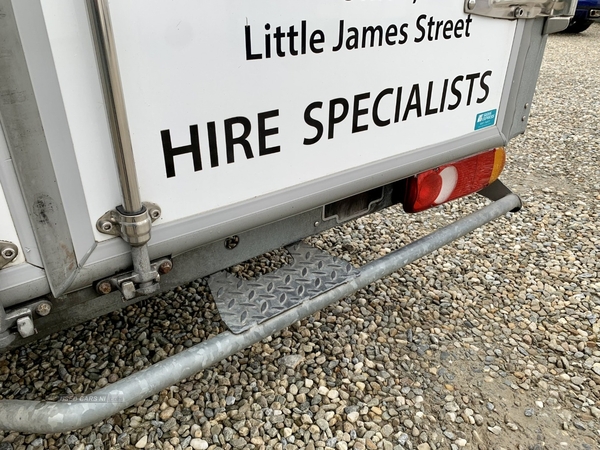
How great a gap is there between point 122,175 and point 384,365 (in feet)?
5.74

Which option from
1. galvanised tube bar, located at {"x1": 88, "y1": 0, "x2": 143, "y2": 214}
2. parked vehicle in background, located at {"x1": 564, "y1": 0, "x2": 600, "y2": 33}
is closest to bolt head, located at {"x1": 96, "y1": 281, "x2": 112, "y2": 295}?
galvanised tube bar, located at {"x1": 88, "y1": 0, "x2": 143, "y2": 214}

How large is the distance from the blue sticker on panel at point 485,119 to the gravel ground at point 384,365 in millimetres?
1161

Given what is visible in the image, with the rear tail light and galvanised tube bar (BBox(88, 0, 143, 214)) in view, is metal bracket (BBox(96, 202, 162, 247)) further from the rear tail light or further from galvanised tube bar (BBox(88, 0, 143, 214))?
the rear tail light

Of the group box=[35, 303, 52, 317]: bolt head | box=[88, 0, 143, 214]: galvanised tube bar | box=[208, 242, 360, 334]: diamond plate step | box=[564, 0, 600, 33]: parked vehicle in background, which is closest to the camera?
box=[88, 0, 143, 214]: galvanised tube bar

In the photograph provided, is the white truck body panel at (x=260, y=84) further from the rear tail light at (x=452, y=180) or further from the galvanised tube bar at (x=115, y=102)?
the rear tail light at (x=452, y=180)

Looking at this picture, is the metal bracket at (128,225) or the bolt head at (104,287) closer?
the metal bracket at (128,225)

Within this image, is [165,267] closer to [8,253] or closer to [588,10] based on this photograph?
[8,253]

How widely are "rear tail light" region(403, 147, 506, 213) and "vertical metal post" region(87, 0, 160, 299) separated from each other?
127 cm

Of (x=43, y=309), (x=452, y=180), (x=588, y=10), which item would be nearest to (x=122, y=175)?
(x=43, y=309)

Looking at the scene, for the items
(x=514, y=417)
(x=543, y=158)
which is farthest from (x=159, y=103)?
(x=543, y=158)

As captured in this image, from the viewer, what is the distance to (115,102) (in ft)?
3.98

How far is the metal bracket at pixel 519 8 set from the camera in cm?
198

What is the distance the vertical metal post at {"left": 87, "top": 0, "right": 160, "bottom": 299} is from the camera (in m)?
1.15

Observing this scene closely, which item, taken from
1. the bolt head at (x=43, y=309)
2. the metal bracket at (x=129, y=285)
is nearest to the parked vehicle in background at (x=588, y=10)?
the metal bracket at (x=129, y=285)
